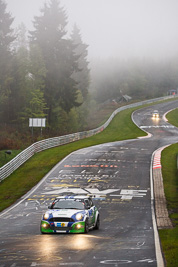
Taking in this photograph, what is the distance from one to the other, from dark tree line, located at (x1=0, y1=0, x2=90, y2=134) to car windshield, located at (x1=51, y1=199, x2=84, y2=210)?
4914cm

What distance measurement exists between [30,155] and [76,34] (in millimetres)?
71396

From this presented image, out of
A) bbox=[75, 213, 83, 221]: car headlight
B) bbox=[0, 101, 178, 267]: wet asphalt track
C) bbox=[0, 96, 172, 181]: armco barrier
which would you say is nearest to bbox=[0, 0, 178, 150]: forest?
bbox=[0, 96, 172, 181]: armco barrier

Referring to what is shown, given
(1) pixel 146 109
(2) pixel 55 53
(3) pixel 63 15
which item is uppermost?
(3) pixel 63 15

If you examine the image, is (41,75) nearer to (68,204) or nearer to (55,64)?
(55,64)

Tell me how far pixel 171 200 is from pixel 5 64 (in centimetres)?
4612

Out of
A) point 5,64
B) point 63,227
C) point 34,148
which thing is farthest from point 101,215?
point 5,64

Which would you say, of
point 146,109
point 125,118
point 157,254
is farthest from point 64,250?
point 146,109

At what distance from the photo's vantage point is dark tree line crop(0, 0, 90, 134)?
69.7 m

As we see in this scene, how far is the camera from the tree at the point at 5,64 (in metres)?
A: 67.2

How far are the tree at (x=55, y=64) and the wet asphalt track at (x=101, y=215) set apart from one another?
81.4 feet

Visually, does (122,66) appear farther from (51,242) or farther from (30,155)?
(51,242)

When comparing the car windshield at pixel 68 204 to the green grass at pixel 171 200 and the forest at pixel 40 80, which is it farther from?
the forest at pixel 40 80

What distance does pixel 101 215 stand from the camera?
23.0 m

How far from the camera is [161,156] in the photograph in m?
45.3
